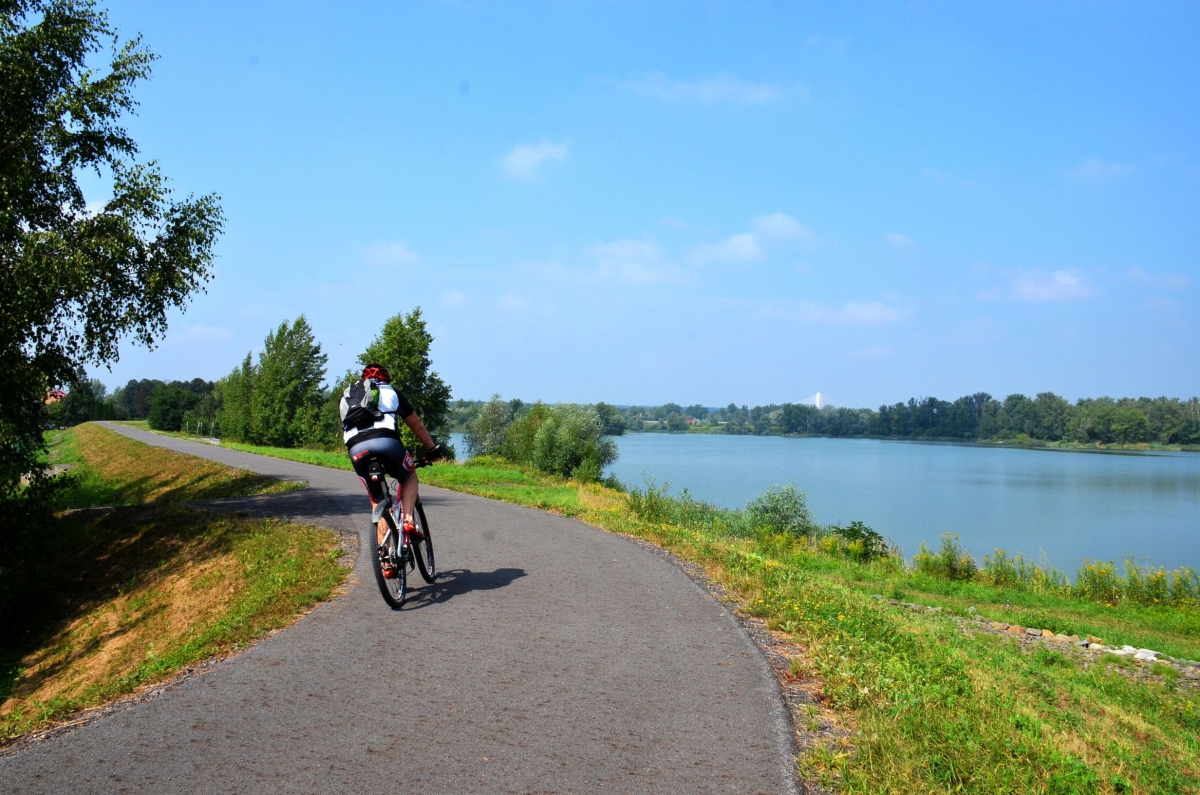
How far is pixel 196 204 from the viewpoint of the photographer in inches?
580

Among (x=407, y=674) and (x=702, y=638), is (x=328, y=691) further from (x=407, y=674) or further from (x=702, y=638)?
(x=702, y=638)

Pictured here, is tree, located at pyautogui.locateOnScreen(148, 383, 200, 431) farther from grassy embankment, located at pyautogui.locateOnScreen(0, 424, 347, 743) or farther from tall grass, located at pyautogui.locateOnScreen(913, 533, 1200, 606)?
tall grass, located at pyautogui.locateOnScreen(913, 533, 1200, 606)

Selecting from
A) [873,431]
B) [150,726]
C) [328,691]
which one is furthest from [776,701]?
[873,431]

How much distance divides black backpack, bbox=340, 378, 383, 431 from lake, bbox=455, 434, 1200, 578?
26.4m

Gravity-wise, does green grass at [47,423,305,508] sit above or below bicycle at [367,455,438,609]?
below

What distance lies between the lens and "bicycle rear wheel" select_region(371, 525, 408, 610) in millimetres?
6512

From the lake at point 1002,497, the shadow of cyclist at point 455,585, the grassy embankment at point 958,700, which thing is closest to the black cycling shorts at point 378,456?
the shadow of cyclist at point 455,585

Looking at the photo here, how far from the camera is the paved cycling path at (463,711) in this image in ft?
11.8

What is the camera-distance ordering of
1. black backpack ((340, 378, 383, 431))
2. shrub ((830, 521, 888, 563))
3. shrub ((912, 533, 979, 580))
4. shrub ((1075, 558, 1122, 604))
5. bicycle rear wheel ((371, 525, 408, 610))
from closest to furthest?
bicycle rear wheel ((371, 525, 408, 610))
black backpack ((340, 378, 383, 431))
shrub ((1075, 558, 1122, 604))
shrub ((912, 533, 979, 580))
shrub ((830, 521, 888, 563))

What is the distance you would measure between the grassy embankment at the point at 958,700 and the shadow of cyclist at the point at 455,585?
93.5 inches

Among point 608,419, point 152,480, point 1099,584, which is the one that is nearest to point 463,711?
point 1099,584

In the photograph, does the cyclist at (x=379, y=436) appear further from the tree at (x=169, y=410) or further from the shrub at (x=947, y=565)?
the tree at (x=169, y=410)

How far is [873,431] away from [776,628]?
492 feet

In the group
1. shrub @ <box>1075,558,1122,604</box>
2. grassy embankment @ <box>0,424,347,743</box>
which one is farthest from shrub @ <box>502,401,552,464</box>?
grassy embankment @ <box>0,424,347,743</box>
